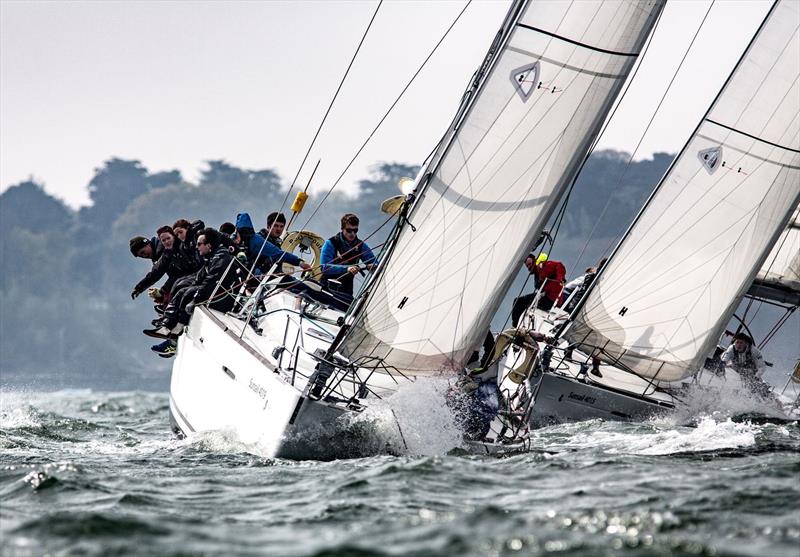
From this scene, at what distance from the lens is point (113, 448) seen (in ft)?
33.2

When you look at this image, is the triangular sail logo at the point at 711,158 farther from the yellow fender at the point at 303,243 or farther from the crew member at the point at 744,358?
the yellow fender at the point at 303,243

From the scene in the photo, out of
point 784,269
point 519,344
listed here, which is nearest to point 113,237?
point 784,269

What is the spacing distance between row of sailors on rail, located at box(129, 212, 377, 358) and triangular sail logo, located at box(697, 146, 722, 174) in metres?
3.65

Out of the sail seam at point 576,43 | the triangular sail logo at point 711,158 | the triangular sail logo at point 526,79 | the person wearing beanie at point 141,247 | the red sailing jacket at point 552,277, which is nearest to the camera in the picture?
the triangular sail logo at point 526,79

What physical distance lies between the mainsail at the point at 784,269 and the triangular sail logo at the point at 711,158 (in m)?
2.36

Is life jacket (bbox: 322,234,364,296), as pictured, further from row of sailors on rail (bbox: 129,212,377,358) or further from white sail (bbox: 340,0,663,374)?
white sail (bbox: 340,0,663,374)

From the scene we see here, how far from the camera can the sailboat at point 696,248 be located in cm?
1245

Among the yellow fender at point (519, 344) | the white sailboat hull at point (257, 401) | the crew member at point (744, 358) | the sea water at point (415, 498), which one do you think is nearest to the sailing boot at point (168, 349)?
the white sailboat hull at point (257, 401)

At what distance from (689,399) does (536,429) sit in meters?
2.05

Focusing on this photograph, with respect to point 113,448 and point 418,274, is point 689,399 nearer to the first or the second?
point 418,274

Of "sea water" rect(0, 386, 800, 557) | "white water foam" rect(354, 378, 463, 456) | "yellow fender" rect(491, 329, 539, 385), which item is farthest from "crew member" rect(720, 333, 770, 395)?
"white water foam" rect(354, 378, 463, 456)

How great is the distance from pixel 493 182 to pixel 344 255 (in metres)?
2.34

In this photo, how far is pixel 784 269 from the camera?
52.1ft

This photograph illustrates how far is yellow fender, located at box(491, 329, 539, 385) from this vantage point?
30.8 ft
